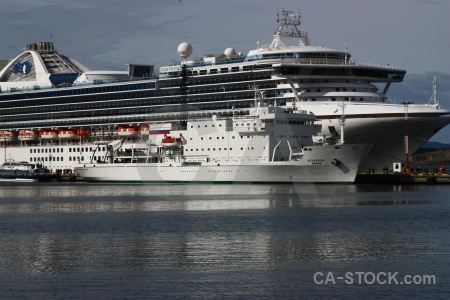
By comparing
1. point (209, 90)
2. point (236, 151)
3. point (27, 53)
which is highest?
point (27, 53)

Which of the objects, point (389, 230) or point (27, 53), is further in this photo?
point (27, 53)

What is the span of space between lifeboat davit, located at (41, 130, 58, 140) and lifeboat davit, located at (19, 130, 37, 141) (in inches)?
98.3

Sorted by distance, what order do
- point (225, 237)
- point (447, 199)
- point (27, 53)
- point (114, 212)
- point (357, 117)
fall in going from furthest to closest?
point (27, 53) → point (357, 117) → point (447, 199) → point (114, 212) → point (225, 237)

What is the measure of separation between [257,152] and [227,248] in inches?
1496

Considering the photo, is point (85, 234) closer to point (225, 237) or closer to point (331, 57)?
point (225, 237)

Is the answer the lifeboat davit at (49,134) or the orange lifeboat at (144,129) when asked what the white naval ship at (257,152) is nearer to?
the orange lifeboat at (144,129)

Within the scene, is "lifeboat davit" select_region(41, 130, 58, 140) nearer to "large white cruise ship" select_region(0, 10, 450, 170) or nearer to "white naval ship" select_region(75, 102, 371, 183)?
"large white cruise ship" select_region(0, 10, 450, 170)

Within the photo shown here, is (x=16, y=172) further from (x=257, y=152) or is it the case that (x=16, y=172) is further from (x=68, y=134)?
(x=257, y=152)

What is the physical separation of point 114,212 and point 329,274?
2385cm

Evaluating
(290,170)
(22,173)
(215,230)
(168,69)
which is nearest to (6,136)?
(22,173)

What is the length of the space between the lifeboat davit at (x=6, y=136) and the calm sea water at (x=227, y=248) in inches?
1920

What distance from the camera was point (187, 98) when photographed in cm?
8594

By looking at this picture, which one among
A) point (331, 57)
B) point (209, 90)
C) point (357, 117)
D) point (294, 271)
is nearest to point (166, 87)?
point (209, 90)

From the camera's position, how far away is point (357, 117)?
71.5 meters
